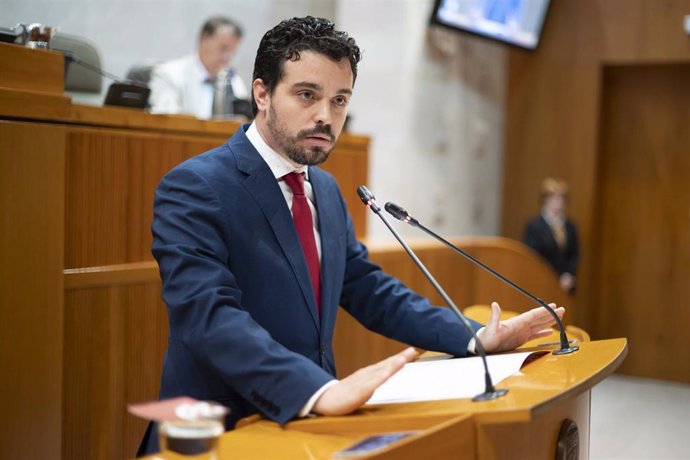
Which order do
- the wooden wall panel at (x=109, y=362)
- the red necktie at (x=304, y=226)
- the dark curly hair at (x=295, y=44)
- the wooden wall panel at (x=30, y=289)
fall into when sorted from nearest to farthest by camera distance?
1. the dark curly hair at (x=295, y=44)
2. the red necktie at (x=304, y=226)
3. the wooden wall panel at (x=30, y=289)
4. the wooden wall panel at (x=109, y=362)

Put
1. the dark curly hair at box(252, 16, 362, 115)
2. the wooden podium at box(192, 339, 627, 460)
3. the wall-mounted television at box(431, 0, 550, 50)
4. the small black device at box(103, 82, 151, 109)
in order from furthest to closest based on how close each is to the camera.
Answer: the wall-mounted television at box(431, 0, 550, 50) → the small black device at box(103, 82, 151, 109) → the dark curly hair at box(252, 16, 362, 115) → the wooden podium at box(192, 339, 627, 460)

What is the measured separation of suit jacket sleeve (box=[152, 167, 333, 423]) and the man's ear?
0.30 m

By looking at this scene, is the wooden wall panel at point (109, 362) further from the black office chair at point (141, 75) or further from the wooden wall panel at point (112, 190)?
the black office chair at point (141, 75)

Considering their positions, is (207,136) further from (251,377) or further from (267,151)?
(251,377)

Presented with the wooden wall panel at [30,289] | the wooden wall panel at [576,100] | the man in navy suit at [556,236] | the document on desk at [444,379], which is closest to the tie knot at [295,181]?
the document on desk at [444,379]

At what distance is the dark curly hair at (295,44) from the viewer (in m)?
1.94

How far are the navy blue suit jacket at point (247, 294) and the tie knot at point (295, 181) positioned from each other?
0.20ft

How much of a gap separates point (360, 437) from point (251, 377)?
0.27 meters

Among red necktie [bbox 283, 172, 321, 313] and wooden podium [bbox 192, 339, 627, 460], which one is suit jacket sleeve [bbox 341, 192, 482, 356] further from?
wooden podium [bbox 192, 339, 627, 460]

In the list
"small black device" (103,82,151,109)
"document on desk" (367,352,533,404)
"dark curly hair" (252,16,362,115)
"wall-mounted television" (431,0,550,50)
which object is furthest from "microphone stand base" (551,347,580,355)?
"wall-mounted television" (431,0,550,50)

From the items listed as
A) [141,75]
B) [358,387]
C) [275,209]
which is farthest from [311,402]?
[141,75]

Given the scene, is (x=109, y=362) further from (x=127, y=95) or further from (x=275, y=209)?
(x=275, y=209)

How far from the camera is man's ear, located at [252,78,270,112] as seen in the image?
201cm

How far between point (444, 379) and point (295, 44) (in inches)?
31.1
